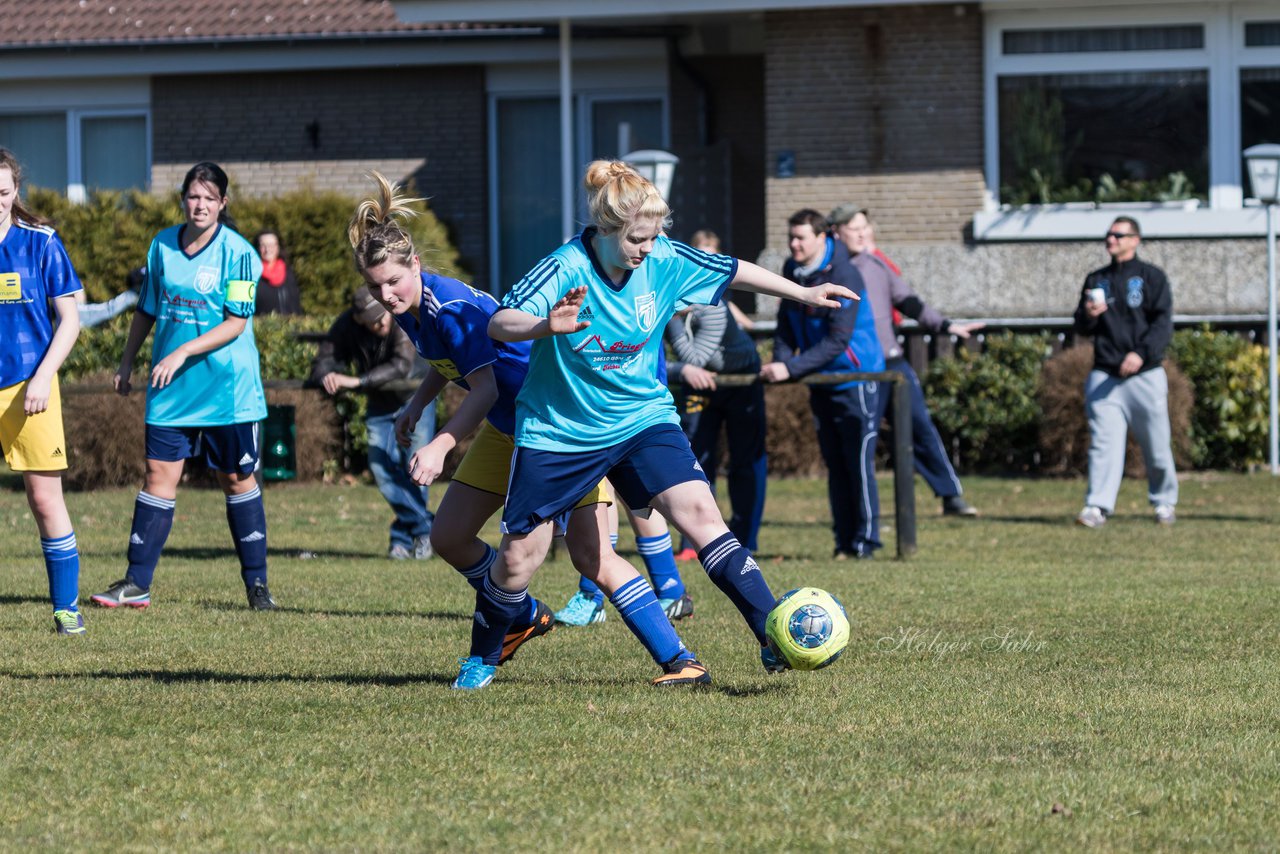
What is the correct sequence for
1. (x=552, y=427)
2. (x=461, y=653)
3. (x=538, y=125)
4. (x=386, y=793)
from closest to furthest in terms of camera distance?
(x=386, y=793)
(x=552, y=427)
(x=461, y=653)
(x=538, y=125)

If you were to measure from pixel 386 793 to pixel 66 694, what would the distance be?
2.01 metres

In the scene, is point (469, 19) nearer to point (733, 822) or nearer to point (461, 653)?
point (461, 653)

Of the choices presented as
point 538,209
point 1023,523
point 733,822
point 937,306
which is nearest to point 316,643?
point 733,822

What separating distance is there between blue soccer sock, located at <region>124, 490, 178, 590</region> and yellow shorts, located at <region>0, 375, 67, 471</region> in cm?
122

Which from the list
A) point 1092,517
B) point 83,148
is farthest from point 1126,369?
point 83,148

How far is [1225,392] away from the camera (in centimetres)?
1573

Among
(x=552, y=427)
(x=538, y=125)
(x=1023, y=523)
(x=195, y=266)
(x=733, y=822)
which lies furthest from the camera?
(x=538, y=125)

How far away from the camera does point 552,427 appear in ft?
19.8

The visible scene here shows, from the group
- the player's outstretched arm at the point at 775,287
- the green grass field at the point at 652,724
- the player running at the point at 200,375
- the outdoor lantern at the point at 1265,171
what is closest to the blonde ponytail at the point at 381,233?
the player's outstretched arm at the point at 775,287

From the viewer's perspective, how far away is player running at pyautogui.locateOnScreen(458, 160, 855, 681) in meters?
5.87

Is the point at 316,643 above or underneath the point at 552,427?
underneath

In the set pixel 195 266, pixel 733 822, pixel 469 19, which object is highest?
pixel 469 19

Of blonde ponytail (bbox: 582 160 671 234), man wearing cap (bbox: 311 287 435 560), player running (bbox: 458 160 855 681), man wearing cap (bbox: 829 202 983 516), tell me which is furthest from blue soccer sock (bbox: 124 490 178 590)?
man wearing cap (bbox: 829 202 983 516)

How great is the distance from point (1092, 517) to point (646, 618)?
677 cm
